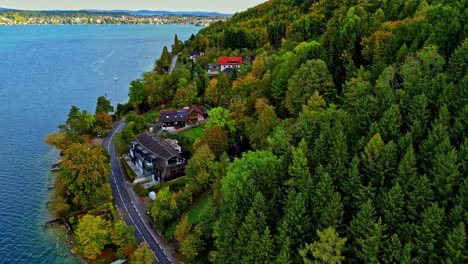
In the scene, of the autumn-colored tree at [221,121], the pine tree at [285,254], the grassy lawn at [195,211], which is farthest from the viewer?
the autumn-colored tree at [221,121]

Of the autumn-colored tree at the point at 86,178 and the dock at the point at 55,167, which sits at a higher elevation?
the autumn-colored tree at the point at 86,178

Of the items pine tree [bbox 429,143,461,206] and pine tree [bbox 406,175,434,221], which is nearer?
pine tree [bbox 429,143,461,206]

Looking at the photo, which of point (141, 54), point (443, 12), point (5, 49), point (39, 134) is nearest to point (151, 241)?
point (443, 12)

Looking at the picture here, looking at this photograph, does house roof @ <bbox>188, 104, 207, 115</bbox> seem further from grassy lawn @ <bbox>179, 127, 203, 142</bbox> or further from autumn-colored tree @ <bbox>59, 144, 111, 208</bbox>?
autumn-colored tree @ <bbox>59, 144, 111, 208</bbox>

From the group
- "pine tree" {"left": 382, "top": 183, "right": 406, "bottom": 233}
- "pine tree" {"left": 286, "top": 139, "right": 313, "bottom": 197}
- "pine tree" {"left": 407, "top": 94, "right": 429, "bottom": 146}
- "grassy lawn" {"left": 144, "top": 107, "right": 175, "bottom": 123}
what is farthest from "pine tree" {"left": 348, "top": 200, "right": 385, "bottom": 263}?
"grassy lawn" {"left": 144, "top": 107, "right": 175, "bottom": 123}

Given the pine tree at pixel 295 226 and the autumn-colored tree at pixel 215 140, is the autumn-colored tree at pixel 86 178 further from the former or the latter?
the pine tree at pixel 295 226

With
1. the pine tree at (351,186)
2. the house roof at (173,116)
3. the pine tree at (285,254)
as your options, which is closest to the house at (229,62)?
the house roof at (173,116)
